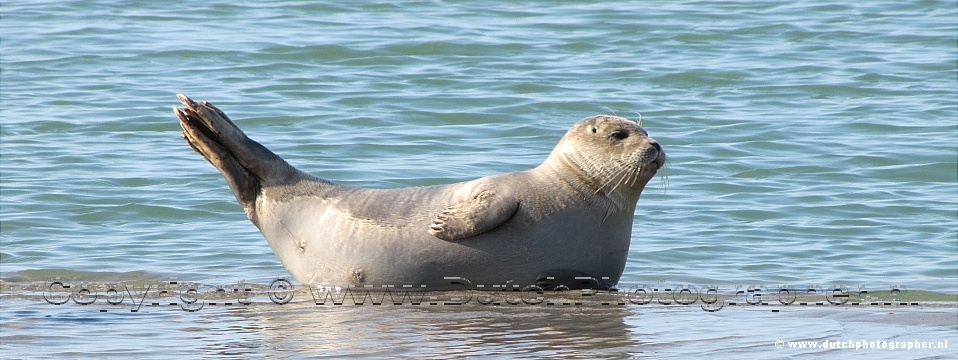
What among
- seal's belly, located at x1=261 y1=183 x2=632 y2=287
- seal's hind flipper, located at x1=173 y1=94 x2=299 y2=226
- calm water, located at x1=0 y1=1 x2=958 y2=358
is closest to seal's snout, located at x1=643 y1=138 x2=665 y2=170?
seal's belly, located at x1=261 y1=183 x2=632 y2=287

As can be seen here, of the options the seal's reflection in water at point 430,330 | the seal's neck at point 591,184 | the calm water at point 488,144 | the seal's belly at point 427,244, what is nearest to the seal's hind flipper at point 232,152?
the seal's belly at point 427,244

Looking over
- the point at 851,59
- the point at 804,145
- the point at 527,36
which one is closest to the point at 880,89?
the point at 851,59

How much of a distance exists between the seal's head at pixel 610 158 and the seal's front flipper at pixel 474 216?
0.36m

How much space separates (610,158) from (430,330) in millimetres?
1566

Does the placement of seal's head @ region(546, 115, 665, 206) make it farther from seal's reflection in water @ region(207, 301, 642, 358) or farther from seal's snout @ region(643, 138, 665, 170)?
seal's reflection in water @ region(207, 301, 642, 358)

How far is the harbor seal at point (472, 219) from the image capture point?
6.42 meters

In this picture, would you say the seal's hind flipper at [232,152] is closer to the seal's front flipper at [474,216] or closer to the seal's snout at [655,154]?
the seal's front flipper at [474,216]

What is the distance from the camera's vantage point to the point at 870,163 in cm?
1005

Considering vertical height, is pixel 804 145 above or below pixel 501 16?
below

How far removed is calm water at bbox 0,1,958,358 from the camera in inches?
217

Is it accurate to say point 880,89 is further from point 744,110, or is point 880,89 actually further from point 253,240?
point 253,240

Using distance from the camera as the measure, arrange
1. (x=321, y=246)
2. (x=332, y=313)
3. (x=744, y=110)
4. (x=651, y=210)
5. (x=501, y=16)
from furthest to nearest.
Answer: (x=501, y=16) < (x=744, y=110) < (x=651, y=210) < (x=321, y=246) < (x=332, y=313)

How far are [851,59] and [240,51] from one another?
5.90 meters

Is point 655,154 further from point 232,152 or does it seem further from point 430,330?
point 232,152
